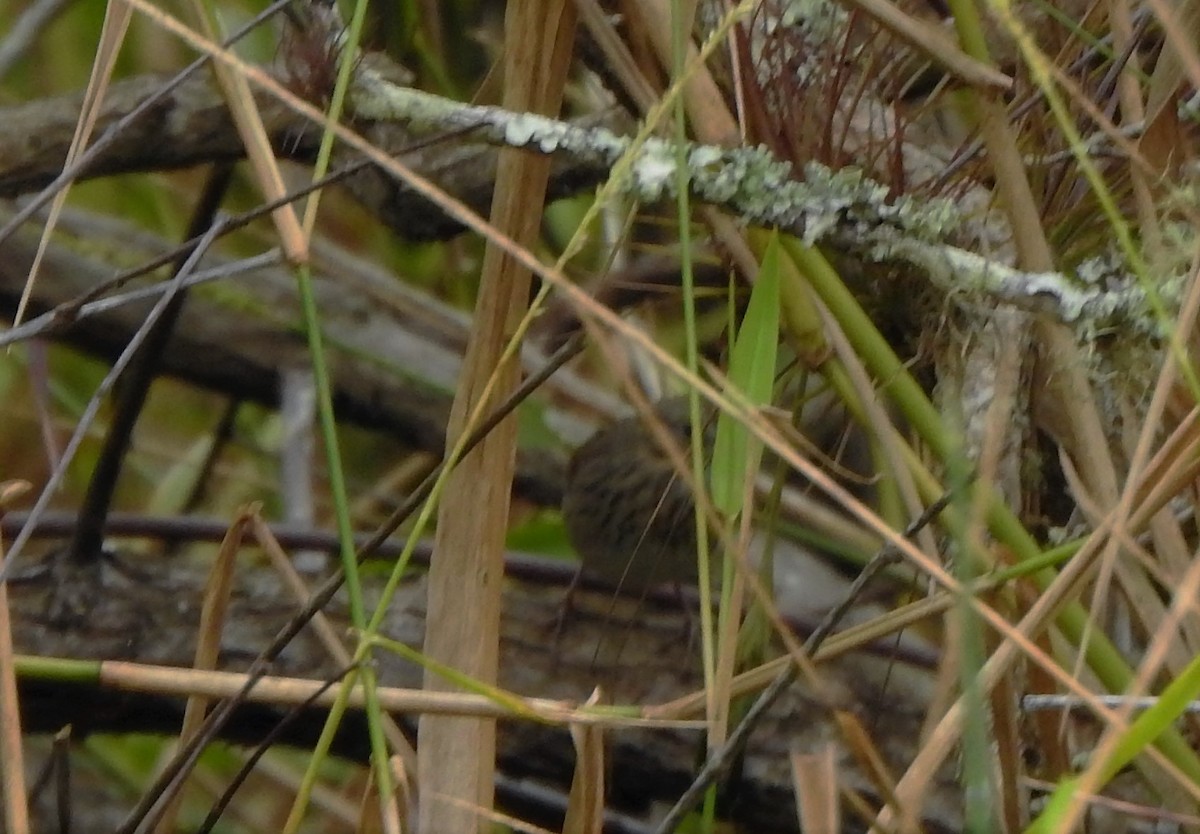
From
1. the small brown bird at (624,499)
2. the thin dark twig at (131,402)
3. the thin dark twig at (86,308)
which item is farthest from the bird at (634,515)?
the thin dark twig at (86,308)

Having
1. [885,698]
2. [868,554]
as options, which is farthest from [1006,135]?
[868,554]

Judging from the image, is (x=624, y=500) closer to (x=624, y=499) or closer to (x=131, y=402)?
(x=624, y=499)

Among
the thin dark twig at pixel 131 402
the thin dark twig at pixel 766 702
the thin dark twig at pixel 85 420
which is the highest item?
the thin dark twig at pixel 131 402

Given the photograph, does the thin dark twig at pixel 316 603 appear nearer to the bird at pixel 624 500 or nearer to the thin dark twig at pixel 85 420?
the thin dark twig at pixel 85 420

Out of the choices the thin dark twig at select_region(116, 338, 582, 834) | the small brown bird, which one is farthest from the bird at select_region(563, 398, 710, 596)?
the thin dark twig at select_region(116, 338, 582, 834)

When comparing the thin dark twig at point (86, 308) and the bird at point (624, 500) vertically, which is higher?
the bird at point (624, 500)

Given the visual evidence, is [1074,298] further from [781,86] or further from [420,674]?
[420,674]

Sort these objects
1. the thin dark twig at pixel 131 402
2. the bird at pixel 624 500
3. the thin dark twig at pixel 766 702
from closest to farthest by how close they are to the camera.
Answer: the thin dark twig at pixel 766 702 < the thin dark twig at pixel 131 402 < the bird at pixel 624 500

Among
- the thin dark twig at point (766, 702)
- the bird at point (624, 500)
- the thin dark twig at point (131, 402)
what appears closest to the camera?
the thin dark twig at point (766, 702)
